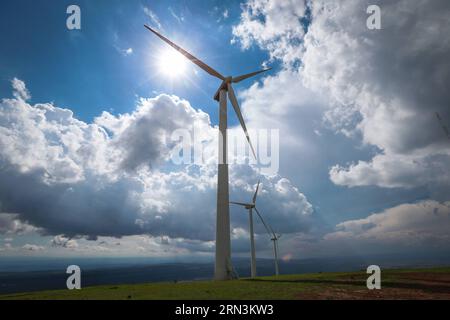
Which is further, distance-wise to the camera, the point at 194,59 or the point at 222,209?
the point at 194,59

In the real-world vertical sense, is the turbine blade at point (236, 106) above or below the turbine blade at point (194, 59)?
below

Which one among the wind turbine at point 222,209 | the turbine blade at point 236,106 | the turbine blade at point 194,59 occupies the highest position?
the turbine blade at point 194,59

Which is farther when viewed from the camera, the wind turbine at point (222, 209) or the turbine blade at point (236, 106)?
the turbine blade at point (236, 106)

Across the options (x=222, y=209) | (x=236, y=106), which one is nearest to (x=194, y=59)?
(x=236, y=106)

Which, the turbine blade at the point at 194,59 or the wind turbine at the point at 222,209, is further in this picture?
the turbine blade at the point at 194,59

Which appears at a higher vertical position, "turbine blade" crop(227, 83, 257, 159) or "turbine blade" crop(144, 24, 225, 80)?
"turbine blade" crop(144, 24, 225, 80)

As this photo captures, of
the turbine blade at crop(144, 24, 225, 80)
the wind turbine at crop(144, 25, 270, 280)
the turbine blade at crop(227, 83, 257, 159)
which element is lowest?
the wind turbine at crop(144, 25, 270, 280)

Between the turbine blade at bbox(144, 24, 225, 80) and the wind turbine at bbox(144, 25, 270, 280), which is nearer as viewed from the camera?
the wind turbine at bbox(144, 25, 270, 280)

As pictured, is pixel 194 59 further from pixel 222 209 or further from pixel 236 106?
pixel 222 209
